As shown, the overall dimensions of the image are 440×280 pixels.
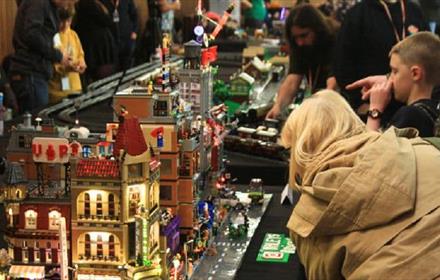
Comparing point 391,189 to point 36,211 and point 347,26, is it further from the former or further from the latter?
point 347,26

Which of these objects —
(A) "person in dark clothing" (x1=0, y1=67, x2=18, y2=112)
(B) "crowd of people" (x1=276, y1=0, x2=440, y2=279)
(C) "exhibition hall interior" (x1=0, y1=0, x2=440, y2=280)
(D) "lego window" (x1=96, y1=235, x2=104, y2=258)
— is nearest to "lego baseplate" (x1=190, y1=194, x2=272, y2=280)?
(C) "exhibition hall interior" (x1=0, y1=0, x2=440, y2=280)

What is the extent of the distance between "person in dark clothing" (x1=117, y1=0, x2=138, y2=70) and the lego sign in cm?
619

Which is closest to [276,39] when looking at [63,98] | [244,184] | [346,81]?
[63,98]

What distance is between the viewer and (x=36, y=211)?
99.7 inches

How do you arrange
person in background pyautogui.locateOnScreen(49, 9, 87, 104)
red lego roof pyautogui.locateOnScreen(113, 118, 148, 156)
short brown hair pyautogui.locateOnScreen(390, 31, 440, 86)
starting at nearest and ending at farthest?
red lego roof pyautogui.locateOnScreen(113, 118, 148, 156) → short brown hair pyautogui.locateOnScreen(390, 31, 440, 86) → person in background pyautogui.locateOnScreen(49, 9, 87, 104)

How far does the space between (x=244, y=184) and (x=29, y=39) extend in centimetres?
237

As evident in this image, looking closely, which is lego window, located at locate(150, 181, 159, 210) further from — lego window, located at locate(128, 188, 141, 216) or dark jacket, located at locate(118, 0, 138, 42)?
dark jacket, located at locate(118, 0, 138, 42)

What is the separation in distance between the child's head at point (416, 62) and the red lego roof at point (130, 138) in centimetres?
130

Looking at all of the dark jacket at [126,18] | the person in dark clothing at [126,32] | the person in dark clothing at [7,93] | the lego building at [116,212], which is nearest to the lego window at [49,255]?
the lego building at [116,212]

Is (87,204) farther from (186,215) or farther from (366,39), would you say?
(366,39)

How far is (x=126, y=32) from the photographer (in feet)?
29.9

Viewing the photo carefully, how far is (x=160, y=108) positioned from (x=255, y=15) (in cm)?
723

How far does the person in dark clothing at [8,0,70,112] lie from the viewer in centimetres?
589

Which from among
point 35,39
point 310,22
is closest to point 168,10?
point 35,39
